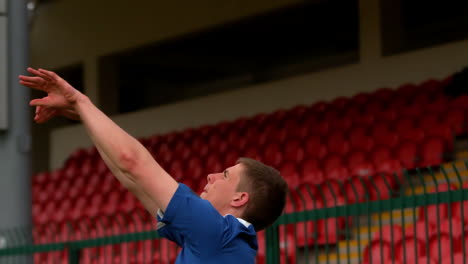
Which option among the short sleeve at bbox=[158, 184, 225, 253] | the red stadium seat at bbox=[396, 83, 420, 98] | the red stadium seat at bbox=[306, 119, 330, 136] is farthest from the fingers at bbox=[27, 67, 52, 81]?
the red stadium seat at bbox=[396, 83, 420, 98]

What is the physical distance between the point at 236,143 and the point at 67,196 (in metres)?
2.90

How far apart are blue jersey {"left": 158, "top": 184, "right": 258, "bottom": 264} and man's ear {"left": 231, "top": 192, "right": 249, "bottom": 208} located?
0.05 m

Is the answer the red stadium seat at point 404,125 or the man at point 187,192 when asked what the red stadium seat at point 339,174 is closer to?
the red stadium seat at point 404,125

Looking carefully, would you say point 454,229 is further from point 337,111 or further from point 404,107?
point 337,111

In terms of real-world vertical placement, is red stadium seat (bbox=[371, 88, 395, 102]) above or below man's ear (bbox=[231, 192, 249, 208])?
above

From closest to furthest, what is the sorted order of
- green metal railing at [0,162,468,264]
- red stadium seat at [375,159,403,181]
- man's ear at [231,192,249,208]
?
1. man's ear at [231,192,249,208]
2. green metal railing at [0,162,468,264]
3. red stadium seat at [375,159,403,181]

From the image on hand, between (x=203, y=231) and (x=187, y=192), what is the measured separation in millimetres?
115

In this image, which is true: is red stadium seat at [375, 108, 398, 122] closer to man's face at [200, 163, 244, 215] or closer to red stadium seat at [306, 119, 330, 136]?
red stadium seat at [306, 119, 330, 136]

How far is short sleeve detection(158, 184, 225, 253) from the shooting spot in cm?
222

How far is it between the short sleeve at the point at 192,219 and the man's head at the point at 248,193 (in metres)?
0.14

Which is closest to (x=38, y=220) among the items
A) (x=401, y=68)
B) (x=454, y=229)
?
(x=401, y=68)

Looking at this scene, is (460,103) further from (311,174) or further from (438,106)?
(311,174)

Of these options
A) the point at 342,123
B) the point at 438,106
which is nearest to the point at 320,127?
the point at 342,123

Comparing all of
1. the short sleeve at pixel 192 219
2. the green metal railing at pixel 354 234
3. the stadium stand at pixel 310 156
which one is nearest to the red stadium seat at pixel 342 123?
the stadium stand at pixel 310 156
